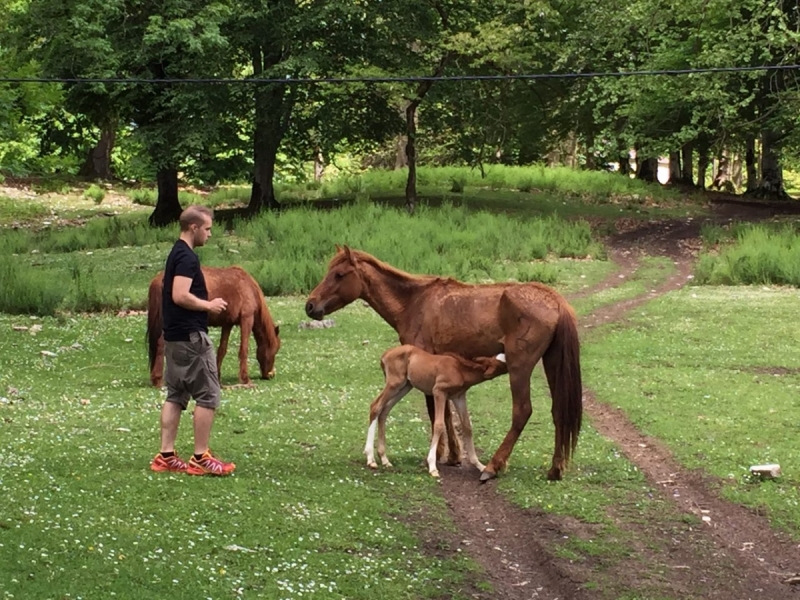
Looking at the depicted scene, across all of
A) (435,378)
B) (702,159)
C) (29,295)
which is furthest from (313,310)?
(702,159)

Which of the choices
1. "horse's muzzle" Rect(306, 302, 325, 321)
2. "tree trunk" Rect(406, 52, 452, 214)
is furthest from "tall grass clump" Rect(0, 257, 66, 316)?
"tree trunk" Rect(406, 52, 452, 214)

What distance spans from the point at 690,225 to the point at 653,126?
13.7ft

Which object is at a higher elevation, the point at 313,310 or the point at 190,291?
the point at 190,291

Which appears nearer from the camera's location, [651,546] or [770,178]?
[651,546]

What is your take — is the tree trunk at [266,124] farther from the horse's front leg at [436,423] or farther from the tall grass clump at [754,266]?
the horse's front leg at [436,423]

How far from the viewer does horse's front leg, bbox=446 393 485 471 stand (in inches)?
362

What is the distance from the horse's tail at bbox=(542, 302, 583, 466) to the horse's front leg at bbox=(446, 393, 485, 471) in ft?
2.48

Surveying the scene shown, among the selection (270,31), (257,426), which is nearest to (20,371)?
(257,426)

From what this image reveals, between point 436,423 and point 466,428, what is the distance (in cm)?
28

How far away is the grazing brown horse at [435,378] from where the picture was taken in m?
9.00

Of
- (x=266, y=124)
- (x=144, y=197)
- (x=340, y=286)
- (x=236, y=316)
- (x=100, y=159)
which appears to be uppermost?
(x=266, y=124)

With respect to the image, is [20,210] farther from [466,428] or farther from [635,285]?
[466,428]

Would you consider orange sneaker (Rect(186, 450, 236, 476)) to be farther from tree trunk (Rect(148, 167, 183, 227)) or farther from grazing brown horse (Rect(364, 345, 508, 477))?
tree trunk (Rect(148, 167, 183, 227))

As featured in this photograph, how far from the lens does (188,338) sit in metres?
8.36
